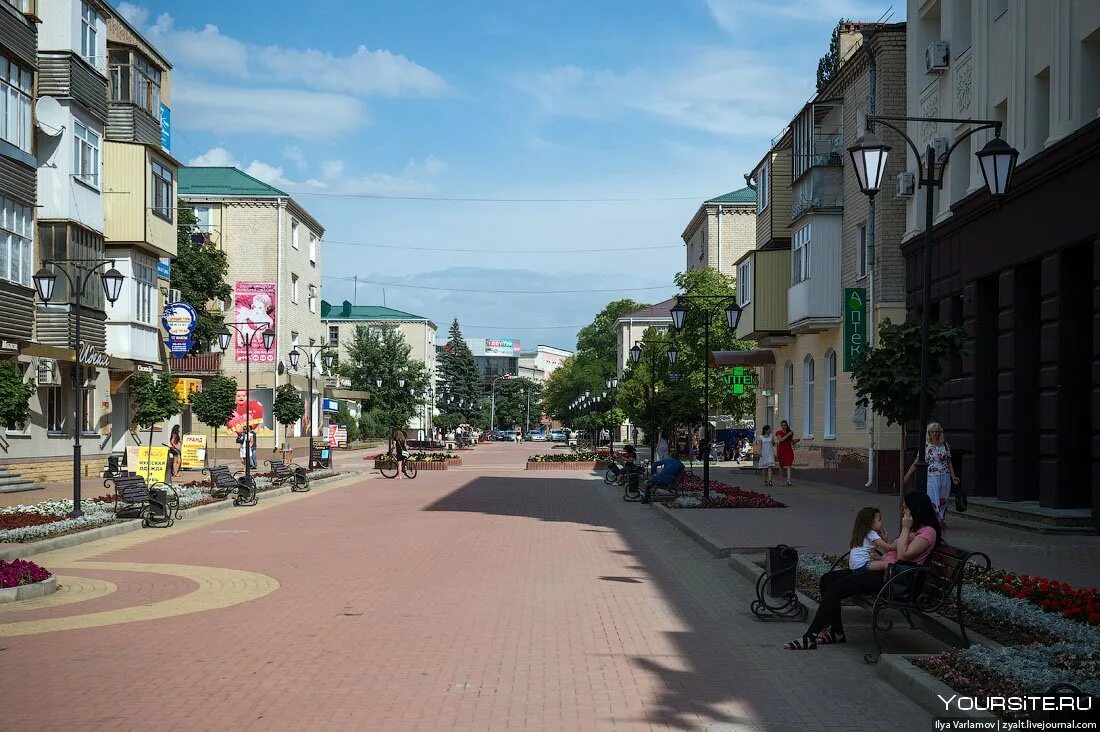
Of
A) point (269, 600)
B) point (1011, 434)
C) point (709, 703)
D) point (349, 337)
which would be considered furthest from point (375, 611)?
point (349, 337)

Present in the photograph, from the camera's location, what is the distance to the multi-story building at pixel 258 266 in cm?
6034

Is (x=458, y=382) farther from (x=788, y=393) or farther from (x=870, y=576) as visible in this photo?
(x=870, y=576)

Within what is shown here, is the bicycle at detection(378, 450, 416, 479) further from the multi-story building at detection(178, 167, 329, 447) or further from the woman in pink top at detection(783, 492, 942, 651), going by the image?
the woman in pink top at detection(783, 492, 942, 651)

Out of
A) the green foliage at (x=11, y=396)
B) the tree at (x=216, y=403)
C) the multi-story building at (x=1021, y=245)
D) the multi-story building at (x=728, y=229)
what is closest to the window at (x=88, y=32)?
the green foliage at (x=11, y=396)

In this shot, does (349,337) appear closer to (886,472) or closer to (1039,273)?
(886,472)

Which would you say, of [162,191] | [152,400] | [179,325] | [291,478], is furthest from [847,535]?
[179,325]

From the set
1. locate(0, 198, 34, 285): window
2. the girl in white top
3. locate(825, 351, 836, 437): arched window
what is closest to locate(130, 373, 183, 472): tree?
locate(0, 198, 34, 285): window

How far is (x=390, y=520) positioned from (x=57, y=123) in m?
15.8

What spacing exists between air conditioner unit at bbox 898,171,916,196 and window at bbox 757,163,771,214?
32.6 ft

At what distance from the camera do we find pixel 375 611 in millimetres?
10500

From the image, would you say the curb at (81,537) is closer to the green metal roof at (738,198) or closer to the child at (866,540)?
the child at (866,540)

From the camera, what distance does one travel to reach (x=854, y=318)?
28.5 meters

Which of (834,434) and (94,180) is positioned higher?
(94,180)

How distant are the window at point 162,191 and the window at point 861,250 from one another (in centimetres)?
2060
